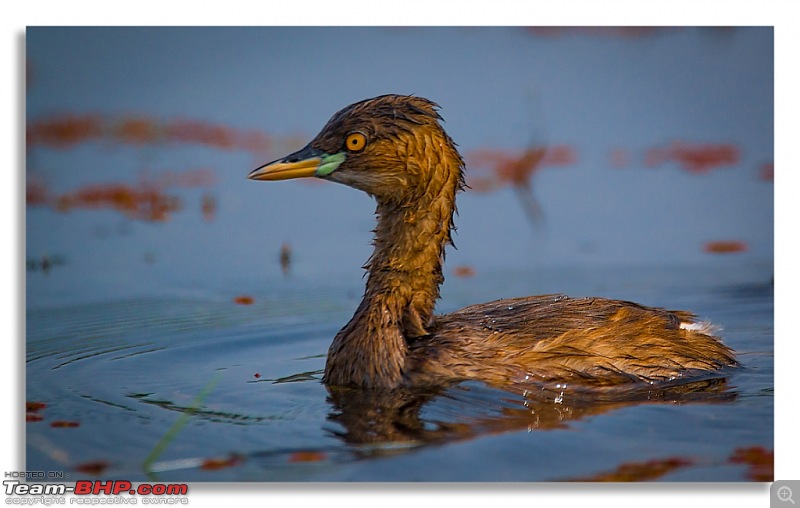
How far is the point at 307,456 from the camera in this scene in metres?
5.58

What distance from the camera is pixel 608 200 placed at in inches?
289

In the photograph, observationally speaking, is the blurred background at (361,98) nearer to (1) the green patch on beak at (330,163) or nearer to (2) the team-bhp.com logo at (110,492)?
(1) the green patch on beak at (330,163)

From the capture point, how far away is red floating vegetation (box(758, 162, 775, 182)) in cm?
655

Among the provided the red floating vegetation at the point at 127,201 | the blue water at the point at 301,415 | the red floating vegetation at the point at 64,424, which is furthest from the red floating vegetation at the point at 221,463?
the red floating vegetation at the point at 127,201

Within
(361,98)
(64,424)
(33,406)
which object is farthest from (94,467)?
(361,98)

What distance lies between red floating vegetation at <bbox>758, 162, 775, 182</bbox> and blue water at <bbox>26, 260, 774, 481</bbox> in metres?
0.52

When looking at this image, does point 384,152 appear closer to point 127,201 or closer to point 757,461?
point 127,201

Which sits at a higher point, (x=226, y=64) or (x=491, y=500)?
(x=226, y=64)

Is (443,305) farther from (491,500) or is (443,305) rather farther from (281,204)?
(491,500)

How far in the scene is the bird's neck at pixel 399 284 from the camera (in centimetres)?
609

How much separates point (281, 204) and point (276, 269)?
431 mm
